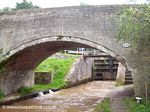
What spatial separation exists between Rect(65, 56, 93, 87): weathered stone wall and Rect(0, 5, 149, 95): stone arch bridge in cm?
781

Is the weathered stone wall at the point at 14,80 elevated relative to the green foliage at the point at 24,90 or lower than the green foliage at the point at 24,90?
elevated

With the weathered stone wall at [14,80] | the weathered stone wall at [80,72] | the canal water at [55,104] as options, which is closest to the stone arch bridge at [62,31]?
the weathered stone wall at [14,80]

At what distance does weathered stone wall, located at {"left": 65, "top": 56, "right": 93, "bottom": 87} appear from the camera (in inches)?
1043

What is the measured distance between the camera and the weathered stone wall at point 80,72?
26.5m

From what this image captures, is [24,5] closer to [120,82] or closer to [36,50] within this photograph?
[120,82]

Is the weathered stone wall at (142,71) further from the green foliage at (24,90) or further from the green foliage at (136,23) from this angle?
the green foliage at (24,90)

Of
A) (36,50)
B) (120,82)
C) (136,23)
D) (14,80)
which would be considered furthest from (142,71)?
(120,82)

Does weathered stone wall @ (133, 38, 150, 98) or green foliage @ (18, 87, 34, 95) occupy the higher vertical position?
weathered stone wall @ (133, 38, 150, 98)

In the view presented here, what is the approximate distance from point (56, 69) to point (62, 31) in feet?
35.6

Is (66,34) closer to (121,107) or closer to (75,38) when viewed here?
(75,38)

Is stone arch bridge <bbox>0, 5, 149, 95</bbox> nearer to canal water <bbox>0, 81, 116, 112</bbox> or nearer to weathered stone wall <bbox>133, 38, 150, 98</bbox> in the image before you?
weathered stone wall <bbox>133, 38, 150, 98</bbox>

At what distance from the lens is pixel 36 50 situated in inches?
747

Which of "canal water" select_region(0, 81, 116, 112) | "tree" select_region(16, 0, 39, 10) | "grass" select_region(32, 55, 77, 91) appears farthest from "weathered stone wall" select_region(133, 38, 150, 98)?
"tree" select_region(16, 0, 39, 10)

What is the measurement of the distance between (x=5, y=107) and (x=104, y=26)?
19.2 ft
